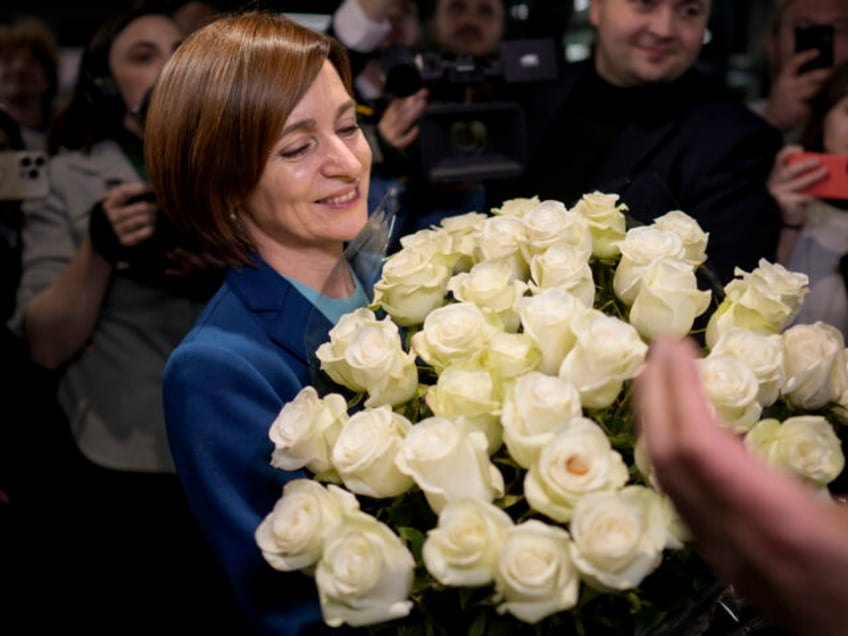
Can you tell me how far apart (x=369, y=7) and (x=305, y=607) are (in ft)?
4.91

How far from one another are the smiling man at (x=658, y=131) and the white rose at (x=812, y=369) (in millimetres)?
871

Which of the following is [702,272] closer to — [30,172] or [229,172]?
[229,172]

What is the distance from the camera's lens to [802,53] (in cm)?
230

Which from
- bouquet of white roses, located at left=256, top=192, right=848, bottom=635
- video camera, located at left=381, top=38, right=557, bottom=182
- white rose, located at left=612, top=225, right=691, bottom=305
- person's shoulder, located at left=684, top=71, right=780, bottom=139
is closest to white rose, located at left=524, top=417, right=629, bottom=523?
bouquet of white roses, located at left=256, top=192, right=848, bottom=635

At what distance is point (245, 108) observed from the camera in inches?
49.3

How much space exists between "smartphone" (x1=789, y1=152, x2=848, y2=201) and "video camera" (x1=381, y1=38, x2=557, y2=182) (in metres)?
0.56

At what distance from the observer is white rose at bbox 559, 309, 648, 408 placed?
0.81 meters

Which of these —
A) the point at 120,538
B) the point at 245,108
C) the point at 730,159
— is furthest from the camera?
the point at 120,538

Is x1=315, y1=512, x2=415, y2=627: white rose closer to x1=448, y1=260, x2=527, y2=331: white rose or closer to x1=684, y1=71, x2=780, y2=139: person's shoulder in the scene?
x1=448, y1=260, x2=527, y2=331: white rose

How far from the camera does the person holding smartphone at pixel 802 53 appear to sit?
2.28 metres

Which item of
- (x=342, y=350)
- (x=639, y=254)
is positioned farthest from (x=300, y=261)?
(x=639, y=254)

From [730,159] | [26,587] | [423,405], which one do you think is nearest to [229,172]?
[423,405]

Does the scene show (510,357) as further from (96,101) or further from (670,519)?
(96,101)

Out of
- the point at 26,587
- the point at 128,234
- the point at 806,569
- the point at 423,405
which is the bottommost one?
the point at 26,587
